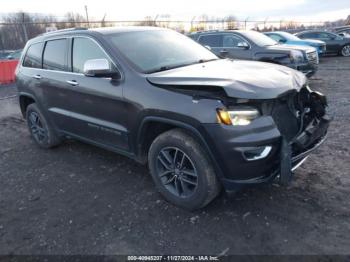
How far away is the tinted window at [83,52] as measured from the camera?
3.77m

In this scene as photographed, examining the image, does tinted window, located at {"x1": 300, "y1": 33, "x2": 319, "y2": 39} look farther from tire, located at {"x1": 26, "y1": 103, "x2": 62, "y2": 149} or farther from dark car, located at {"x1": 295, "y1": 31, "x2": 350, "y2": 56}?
tire, located at {"x1": 26, "y1": 103, "x2": 62, "y2": 149}

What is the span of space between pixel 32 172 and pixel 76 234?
1.88 metres

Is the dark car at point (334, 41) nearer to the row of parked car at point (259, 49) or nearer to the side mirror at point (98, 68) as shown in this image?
the row of parked car at point (259, 49)

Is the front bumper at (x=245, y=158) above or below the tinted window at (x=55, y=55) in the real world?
below

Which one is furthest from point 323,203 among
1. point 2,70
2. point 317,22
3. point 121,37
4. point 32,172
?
point 317,22

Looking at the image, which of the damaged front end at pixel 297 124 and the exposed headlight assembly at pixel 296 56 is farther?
the exposed headlight assembly at pixel 296 56

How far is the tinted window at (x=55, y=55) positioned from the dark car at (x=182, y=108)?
0.02 metres

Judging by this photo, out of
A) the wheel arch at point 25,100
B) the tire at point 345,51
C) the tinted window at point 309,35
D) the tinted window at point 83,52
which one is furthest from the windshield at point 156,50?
the tire at point 345,51

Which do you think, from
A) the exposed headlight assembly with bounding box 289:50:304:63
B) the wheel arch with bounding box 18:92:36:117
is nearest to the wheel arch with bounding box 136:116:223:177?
the wheel arch with bounding box 18:92:36:117

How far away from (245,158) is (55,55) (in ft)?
10.5

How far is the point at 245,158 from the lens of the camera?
2691mm

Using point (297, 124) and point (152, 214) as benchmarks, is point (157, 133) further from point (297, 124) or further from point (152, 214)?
point (297, 124)

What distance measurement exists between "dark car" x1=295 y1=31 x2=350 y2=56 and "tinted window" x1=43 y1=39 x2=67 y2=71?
15232 millimetres

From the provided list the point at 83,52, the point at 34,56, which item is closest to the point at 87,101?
the point at 83,52
